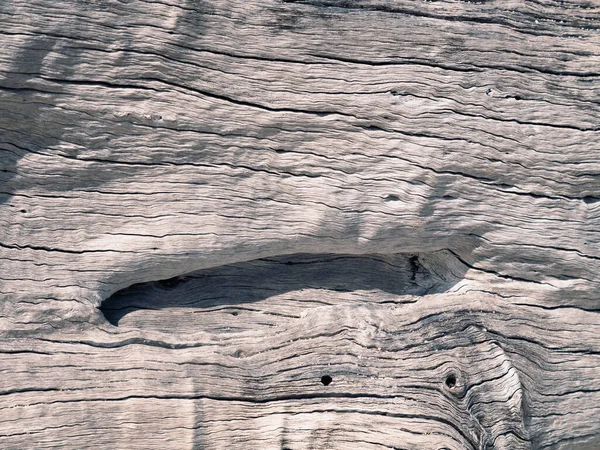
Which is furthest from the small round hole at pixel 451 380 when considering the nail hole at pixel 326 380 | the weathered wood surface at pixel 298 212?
the nail hole at pixel 326 380

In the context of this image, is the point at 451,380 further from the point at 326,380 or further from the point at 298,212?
the point at 298,212

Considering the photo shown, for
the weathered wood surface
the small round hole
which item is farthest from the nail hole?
the small round hole

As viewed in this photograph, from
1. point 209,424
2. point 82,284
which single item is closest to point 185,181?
point 82,284

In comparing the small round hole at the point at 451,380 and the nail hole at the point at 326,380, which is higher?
the small round hole at the point at 451,380

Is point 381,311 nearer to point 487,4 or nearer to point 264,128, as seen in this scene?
point 264,128

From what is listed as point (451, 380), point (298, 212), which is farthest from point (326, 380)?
point (298, 212)

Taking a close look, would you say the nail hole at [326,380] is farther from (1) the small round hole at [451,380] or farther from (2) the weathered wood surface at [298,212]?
(1) the small round hole at [451,380]

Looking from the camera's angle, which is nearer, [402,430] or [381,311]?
[402,430]
